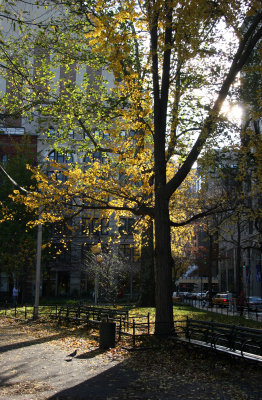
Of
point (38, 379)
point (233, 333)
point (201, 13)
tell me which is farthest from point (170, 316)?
point (201, 13)

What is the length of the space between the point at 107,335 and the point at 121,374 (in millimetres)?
3471

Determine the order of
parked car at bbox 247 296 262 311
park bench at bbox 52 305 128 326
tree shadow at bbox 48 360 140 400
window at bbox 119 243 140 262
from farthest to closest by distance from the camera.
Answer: window at bbox 119 243 140 262, parked car at bbox 247 296 262 311, park bench at bbox 52 305 128 326, tree shadow at bbox 48 360 140 400

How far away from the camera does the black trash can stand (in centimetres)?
1245

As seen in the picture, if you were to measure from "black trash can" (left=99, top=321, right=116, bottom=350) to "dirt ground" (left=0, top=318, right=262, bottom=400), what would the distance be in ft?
0.85

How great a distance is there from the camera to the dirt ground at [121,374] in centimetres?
738

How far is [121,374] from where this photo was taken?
9.07 metres

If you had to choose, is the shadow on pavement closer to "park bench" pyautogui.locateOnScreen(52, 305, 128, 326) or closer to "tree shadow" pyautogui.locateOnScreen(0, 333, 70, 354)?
"tree shadow" pyautogui.locateOnScreen(0, 333, 70, 354)

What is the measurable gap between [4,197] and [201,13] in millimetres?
33467

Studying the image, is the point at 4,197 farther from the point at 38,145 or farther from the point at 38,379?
the point at 38,379

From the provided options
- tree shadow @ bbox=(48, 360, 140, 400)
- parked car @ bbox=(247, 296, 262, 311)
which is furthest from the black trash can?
parked car @ bbox=(247, 296, 262, 311)

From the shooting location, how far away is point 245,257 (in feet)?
167

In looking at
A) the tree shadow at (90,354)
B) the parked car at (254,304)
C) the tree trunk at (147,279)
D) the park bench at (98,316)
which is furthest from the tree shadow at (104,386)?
the parked car at (254,304)

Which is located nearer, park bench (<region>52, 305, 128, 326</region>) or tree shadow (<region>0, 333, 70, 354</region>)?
tree shadow (<region>0, 333, 70, 354</region>)

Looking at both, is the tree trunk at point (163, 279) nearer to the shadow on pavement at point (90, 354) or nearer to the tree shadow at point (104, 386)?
the shadow on pavement at point (90, 354)
